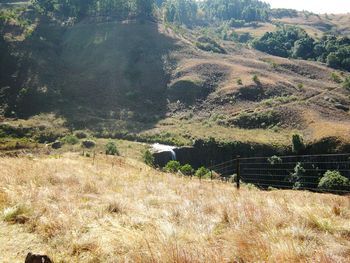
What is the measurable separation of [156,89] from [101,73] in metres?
15.5

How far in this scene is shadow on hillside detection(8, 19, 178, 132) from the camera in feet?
257

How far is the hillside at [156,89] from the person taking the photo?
71.4m

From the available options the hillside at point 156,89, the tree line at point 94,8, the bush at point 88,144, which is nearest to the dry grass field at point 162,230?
the bush at point 88,144

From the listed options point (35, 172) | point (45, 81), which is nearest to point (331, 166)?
point (35, 172)

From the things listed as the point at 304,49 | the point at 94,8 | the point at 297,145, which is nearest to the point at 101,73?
the point at 94,8

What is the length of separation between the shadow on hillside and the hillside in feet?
0.80

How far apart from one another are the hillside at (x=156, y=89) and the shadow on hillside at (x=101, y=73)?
244 mm

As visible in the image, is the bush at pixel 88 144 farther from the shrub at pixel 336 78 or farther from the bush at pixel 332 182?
the shrub at pixel 336 78

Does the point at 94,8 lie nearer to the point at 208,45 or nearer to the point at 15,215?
the point at 208,45

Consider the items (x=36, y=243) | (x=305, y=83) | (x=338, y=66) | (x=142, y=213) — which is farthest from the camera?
(x=338, y=66)

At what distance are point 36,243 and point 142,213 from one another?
2.53 m

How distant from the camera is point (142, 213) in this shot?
845cm

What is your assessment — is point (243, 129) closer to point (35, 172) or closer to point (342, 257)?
point (35, 172)

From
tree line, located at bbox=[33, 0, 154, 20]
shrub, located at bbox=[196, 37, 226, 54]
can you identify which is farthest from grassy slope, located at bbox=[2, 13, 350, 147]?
shrub, located at bbox=[196, 37, 226, 54]
